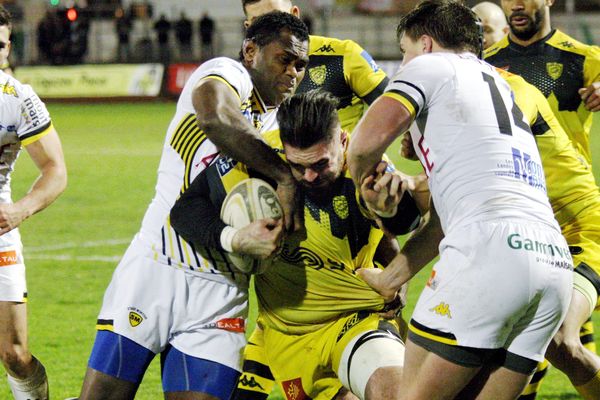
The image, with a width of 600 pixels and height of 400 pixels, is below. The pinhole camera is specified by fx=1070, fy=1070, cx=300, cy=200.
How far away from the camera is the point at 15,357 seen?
18.8 feet

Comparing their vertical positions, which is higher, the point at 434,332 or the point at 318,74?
the point at 434,332

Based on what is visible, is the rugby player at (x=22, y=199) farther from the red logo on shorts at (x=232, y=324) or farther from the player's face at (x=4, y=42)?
the red logo on shorts at (x=232, y=324)

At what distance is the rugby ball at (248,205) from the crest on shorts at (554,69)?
2767mm

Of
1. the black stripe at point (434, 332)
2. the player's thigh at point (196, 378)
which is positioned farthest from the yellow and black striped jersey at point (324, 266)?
the black stripe at point (434, 332)

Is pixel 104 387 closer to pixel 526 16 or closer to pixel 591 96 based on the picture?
pixel 591 96

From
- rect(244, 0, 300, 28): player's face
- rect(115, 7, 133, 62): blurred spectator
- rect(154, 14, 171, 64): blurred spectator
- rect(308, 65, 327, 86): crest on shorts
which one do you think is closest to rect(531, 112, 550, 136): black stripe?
rect(308, 65, 327, 86): crest on shorts

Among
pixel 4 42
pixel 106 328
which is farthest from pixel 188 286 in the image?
pixel 4 42

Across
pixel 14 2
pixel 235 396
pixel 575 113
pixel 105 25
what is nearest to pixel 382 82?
pixel 575 113

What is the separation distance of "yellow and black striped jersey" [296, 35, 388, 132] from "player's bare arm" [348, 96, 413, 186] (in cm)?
302

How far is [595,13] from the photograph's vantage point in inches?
1346

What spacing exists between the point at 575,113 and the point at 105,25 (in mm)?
32087

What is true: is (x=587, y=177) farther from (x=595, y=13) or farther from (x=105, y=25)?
(x=105, y=25)

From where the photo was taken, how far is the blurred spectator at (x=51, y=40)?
1287 inches

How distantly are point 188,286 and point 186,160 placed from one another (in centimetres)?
54
